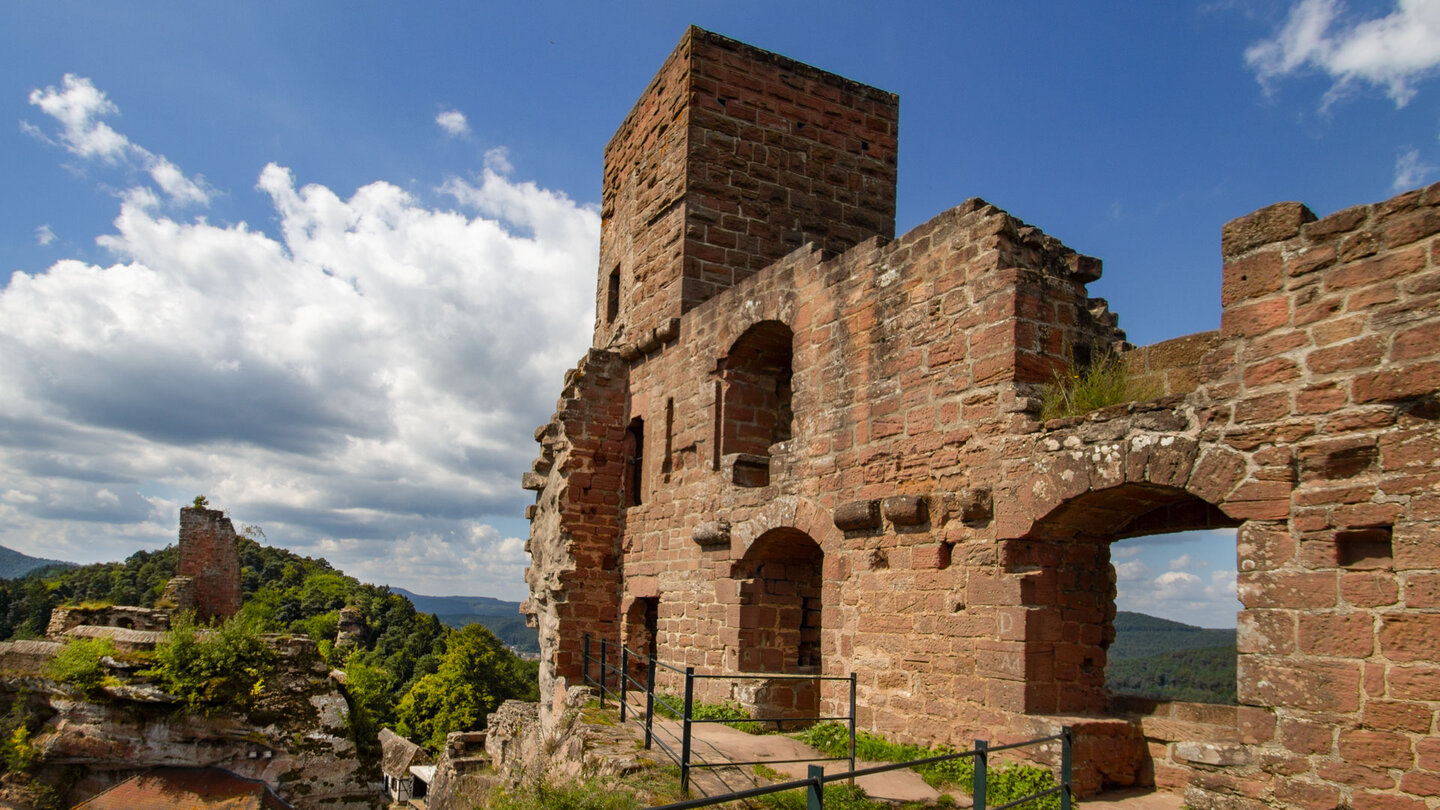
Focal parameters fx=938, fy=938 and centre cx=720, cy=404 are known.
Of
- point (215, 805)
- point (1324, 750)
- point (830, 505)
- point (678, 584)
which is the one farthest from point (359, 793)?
point (1324, 750)

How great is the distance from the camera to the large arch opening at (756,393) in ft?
34.6

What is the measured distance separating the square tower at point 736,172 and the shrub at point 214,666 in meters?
7.24

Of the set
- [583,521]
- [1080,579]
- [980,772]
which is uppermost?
[583,521]

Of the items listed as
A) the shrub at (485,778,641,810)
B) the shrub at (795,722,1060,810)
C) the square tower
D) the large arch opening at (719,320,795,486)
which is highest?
the square tower

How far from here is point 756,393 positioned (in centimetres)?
1090

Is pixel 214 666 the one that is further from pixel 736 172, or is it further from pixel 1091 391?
pixel 1091 391

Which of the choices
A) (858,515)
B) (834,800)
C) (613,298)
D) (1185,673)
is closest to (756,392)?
(858,515)

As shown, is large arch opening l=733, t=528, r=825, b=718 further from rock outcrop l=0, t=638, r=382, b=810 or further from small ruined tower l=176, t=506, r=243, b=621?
small ruined tower l=176, t=506, r=243, b=621

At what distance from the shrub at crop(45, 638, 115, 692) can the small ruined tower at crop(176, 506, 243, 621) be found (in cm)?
1690

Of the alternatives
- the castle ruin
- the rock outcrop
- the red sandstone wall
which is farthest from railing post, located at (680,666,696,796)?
the rock outcrop

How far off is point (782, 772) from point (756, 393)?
4.80m

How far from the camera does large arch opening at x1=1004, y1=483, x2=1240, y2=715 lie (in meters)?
6.49

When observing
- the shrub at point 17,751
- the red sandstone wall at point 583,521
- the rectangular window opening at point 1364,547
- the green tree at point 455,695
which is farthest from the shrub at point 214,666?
the green tree at point 455,695

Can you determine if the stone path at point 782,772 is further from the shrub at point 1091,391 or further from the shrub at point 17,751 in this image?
the shrub at point 17,751
